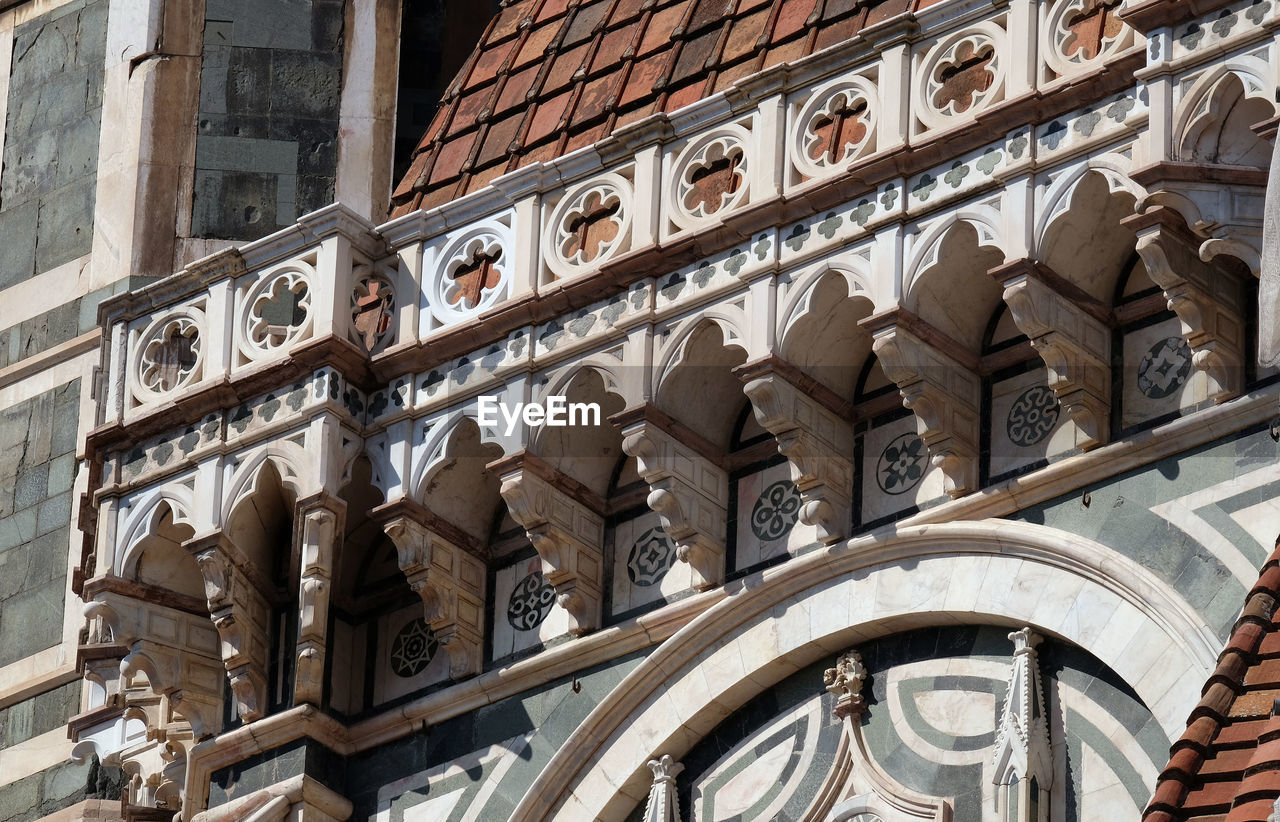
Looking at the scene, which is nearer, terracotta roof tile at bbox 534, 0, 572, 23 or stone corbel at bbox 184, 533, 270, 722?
stone corbel at bbox 184, 533, 270, 722

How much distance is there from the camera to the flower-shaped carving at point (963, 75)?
55.1 ft

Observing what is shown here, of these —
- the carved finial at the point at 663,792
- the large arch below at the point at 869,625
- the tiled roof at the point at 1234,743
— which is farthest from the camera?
the carved finial at the point at 663,792

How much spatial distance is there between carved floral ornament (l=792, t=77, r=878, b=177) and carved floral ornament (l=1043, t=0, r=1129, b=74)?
897 millimetres

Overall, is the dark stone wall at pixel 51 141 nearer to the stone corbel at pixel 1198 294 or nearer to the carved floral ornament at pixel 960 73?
the carved floral ornament at pixel 960 73

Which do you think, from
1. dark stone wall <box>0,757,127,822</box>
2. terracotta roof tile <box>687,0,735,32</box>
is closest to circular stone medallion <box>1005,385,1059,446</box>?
terracotta roof tile <box>687,0,735,32</box>

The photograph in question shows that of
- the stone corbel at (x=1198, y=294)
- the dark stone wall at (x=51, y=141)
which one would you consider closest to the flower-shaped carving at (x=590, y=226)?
the stone corbel at (x=1198, y=294)

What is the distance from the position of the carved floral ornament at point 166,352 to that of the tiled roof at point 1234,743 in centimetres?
637

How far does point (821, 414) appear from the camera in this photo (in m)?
17.0

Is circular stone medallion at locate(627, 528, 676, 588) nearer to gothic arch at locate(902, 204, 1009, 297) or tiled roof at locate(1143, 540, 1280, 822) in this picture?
gothic arch at locate(902, 204, 1009, 297)

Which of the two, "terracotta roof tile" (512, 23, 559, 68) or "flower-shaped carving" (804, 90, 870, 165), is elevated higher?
"terracotta roof tile" (512, 23, 559, 68)

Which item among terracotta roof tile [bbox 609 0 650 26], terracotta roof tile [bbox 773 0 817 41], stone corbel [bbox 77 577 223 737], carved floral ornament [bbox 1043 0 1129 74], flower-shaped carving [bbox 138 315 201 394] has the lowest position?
stone corbel [bbox 77 577 223 737]

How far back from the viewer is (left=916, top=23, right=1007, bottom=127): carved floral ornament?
1673cm

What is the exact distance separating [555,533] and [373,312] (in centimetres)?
167

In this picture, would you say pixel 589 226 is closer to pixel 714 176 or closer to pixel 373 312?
pixel 714 176
